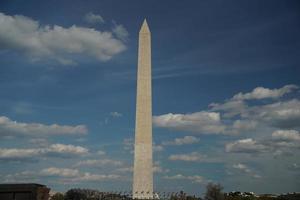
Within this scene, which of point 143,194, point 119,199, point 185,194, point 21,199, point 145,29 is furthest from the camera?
point 145,29

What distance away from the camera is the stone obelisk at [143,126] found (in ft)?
129

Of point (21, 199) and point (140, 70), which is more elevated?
point (140, 70)

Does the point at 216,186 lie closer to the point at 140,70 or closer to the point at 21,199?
the point at 140,70

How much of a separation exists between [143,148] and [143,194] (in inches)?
189

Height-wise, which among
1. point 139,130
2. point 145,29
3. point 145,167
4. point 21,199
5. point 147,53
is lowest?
point 21,199

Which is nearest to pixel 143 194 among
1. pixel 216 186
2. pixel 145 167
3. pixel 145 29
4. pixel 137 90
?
pixel 145 167

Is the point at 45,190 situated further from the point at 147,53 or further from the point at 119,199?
the point at 147,53

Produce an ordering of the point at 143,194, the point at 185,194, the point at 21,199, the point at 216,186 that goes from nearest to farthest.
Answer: the point at 21,199 → the point at 185,194 → the point at 143,194 → the point at 216,186

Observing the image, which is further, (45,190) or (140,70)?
(140,70)

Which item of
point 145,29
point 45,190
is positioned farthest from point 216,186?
point 45,190

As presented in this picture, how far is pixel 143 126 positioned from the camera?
135 ft

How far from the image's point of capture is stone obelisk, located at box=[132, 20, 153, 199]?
39316 millimetres

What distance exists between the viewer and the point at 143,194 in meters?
38.5

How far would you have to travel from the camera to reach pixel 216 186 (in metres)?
60.2
